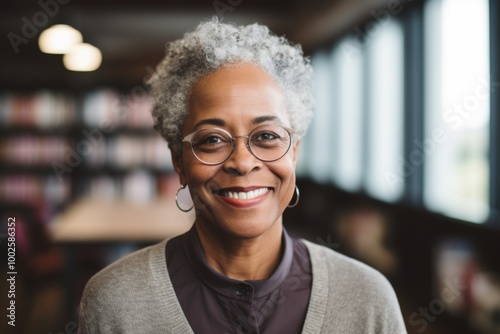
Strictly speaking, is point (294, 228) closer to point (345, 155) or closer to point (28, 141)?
point (345, 155)

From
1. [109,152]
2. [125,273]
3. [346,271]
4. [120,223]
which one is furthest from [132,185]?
[346,271]

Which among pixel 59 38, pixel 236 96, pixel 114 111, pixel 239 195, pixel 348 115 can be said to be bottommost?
pixel 239 195

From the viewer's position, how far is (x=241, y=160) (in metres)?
1.12

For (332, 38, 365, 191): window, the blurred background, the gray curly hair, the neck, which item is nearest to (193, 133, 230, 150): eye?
the gray curly hair

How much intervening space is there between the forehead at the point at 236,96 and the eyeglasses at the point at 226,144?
0.10ft

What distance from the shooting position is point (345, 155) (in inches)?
275

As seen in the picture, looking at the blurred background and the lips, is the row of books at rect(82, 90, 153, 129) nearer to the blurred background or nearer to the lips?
the blurred background

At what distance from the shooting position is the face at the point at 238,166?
3.73 ft

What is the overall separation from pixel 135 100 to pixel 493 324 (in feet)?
18.0

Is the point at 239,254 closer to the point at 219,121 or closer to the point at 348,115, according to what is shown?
the point at 219,121

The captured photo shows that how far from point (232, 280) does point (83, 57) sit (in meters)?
4.02

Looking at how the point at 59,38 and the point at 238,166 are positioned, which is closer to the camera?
the point at 238,166

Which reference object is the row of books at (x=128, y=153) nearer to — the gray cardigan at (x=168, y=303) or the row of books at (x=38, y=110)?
the row of books at (x=38, y=110)

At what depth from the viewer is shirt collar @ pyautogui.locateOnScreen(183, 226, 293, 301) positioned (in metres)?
1.19
